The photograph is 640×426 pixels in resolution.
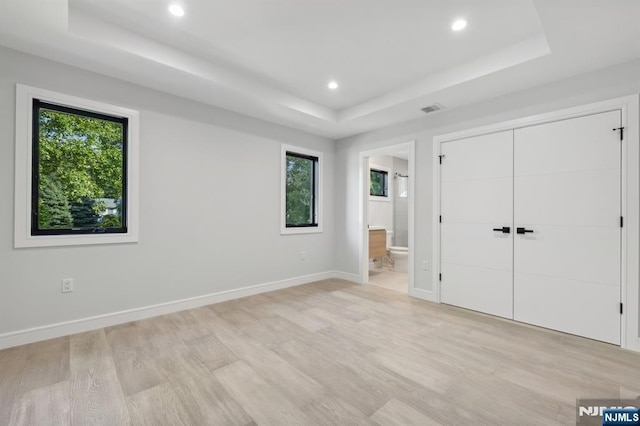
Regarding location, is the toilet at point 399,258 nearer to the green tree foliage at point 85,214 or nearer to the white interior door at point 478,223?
the white interior door at point 478,223

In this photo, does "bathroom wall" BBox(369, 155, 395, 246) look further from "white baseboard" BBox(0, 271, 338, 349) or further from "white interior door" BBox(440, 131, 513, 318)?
"white baseboard" BBox(0, 271, 338, 349)

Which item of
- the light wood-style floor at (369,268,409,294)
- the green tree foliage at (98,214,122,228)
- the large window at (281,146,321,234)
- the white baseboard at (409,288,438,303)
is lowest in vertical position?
the light wood-style floor at (369,268,409,294)

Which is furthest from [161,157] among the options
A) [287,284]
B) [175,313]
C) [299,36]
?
[287,284]

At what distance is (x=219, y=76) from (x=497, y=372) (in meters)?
3.70

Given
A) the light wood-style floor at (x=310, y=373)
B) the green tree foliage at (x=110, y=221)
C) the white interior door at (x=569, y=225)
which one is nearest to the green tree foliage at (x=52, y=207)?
the green tree foliage at (x=110, y=221)

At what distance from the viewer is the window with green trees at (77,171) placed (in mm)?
2615

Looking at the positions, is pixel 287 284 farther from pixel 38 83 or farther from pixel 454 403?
pixel 38 83

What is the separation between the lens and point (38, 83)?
8.41 feet

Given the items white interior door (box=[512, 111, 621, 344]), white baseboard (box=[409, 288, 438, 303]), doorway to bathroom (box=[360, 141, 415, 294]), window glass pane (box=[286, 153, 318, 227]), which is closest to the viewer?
white interior door (box=[512, 111, 621, 344])

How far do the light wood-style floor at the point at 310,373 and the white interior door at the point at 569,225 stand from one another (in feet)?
0.90

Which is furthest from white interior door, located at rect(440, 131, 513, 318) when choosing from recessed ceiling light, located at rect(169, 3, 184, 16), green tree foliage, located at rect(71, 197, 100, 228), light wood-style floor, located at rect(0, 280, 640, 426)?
green tree foliage, located at rect(71, 197, 100, 228)

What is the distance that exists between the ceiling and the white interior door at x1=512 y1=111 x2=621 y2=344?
25.3 inches

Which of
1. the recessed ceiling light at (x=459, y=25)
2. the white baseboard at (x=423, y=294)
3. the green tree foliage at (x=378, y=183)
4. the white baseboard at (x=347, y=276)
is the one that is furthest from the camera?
the green tree foliage at (x=378, y=183)

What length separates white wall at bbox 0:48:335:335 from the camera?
2.49m
